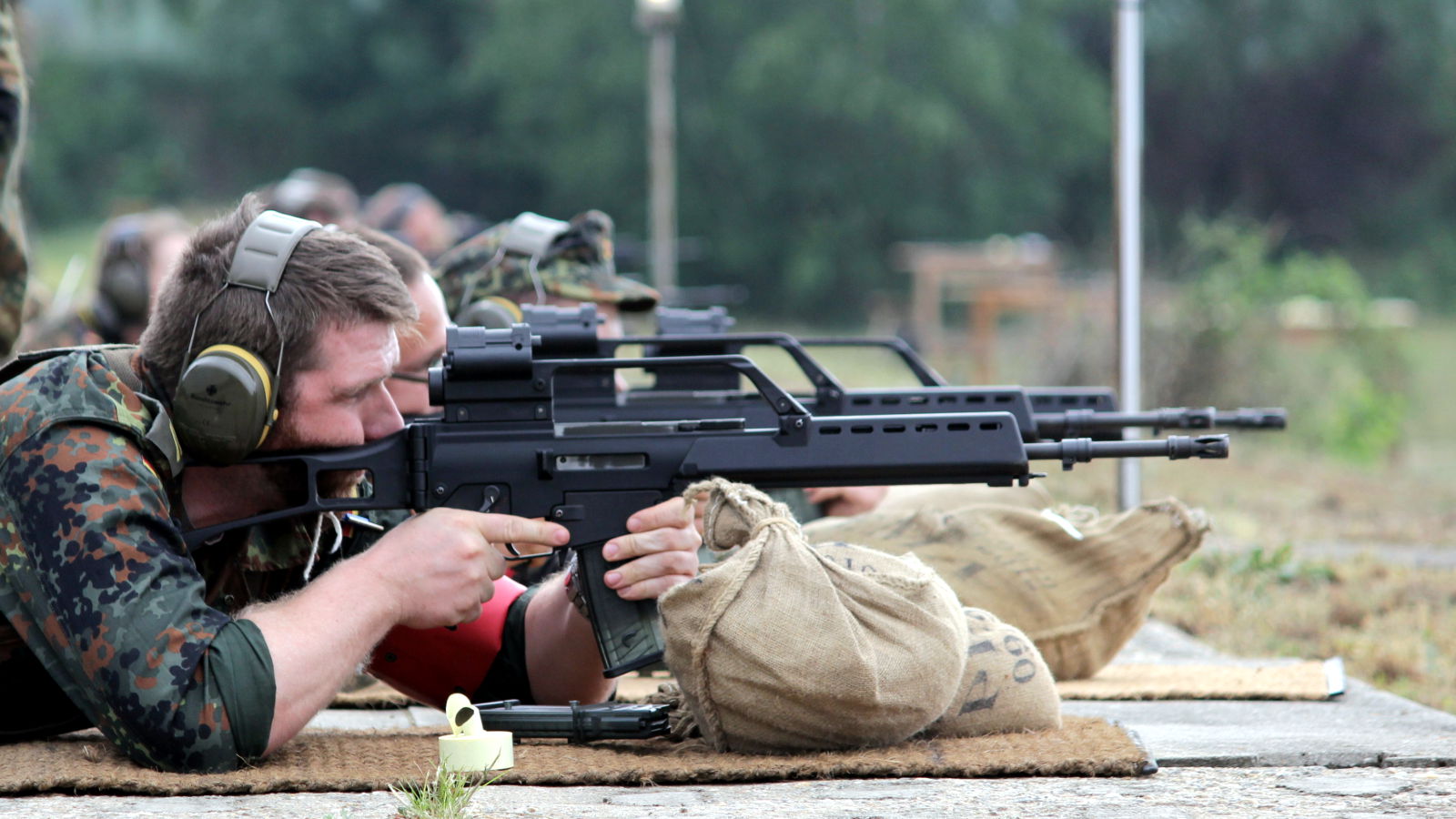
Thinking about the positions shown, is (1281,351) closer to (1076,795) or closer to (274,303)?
(1076,795)

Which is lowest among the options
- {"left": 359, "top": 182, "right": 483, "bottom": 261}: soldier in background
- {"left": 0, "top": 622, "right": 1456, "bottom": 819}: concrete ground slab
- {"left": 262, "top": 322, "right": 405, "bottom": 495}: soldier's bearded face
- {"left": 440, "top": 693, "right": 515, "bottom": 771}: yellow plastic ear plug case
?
{"left": 0, "top": 622, "right": 1456, "bottom": 819}: concrete ground slab

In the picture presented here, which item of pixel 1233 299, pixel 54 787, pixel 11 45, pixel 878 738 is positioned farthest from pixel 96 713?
pixel 1233 299

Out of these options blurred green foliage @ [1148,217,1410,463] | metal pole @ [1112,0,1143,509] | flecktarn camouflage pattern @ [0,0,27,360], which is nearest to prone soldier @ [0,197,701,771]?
flecktarn camouflage pattern @ [0,0,27,360]

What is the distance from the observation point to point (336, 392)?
8.72 feet

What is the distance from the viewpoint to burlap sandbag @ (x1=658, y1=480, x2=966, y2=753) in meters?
2.63

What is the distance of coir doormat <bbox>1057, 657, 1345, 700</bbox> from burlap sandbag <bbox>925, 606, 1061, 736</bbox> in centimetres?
74

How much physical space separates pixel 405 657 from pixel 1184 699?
1.78 meters

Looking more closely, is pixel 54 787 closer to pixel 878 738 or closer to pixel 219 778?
pixel 219 778

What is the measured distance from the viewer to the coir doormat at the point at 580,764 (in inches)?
98.2

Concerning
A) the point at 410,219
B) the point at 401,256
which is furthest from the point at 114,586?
the point at 410,219

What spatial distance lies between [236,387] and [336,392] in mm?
209

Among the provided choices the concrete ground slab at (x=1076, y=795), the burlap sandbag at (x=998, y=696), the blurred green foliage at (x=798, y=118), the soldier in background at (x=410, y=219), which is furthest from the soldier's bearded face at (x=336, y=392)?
the blurred green foliage at (x=798, y=118)

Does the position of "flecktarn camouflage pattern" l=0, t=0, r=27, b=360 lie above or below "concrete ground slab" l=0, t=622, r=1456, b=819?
above

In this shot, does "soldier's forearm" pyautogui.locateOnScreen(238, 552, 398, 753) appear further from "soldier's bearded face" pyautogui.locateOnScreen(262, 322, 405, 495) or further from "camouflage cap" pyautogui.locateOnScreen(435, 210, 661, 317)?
"camouflage cap" pyautogui.locateOnScreen(435, 210, 661, 317)
